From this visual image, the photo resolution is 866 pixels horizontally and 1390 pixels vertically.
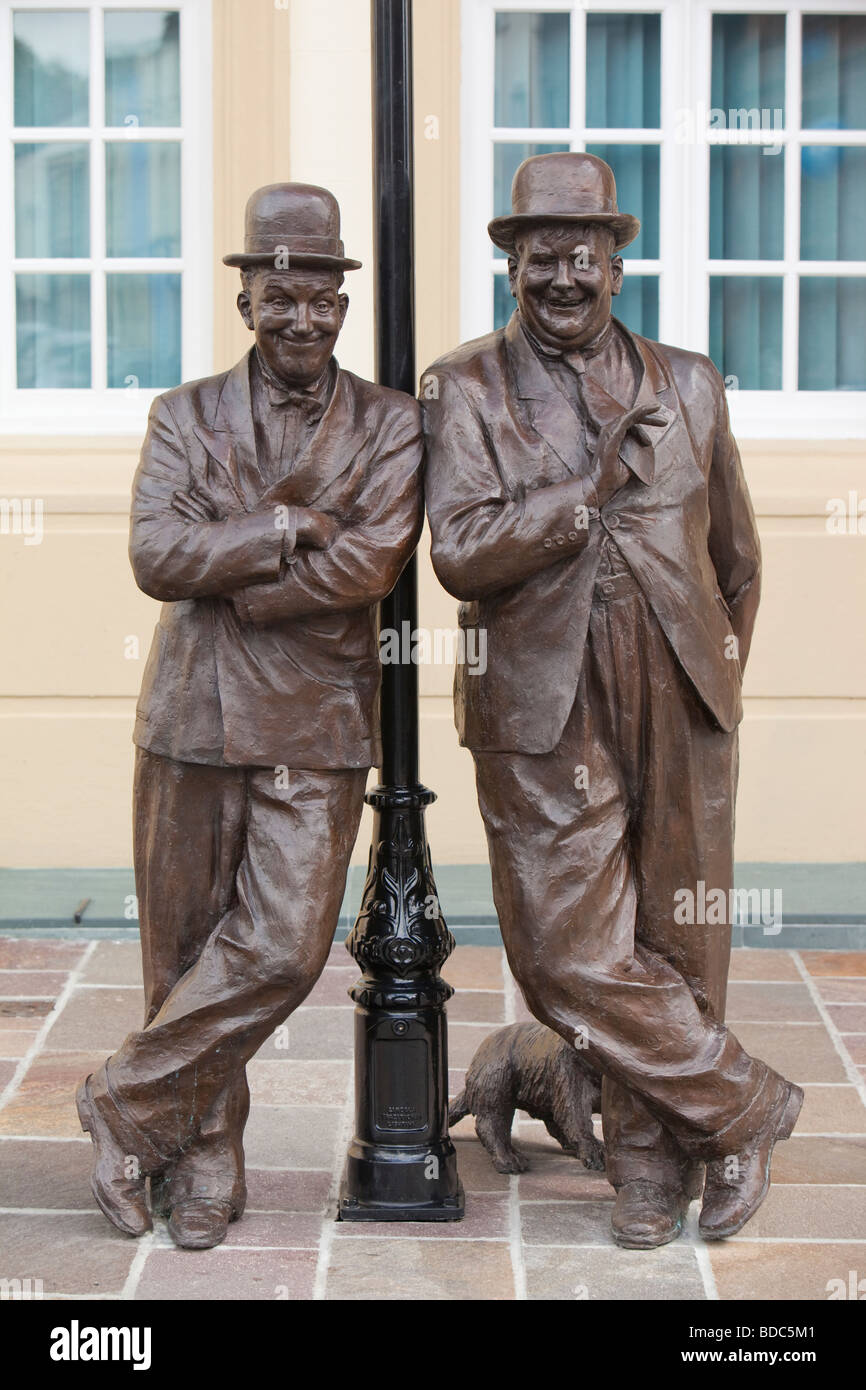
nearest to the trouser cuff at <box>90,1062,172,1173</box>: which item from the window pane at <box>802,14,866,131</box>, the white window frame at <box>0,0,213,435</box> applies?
the white window frame at <box>0,0,213,435</box>

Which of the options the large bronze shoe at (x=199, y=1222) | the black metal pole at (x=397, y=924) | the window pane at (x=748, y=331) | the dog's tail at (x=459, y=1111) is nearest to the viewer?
the large bronze shoe at (x=199, y=1222)

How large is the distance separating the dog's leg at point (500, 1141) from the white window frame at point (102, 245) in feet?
12.6

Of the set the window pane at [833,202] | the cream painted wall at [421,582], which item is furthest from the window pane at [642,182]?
the cream painted wall at [421,582]

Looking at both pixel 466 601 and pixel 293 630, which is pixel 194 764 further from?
pixel 466 601

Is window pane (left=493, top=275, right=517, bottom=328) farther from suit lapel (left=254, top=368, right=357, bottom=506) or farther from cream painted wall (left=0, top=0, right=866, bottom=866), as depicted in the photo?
suit lapel (left=254, top=368, right=357, bottom=506)

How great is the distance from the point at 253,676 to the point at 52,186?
14.4 ft

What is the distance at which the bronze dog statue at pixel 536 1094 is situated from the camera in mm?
5082

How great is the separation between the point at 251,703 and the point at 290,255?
1.00 metres

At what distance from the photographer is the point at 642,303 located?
8.20 metres

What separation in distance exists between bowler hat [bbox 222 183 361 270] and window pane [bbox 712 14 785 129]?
4169 mm

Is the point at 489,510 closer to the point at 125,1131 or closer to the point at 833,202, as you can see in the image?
the point at 125,1131

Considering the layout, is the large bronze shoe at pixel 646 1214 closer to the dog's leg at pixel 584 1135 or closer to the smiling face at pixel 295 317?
the dog's leg at pixel 584 1135

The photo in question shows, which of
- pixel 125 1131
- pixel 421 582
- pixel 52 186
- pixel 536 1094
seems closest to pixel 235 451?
pixel 125 1131

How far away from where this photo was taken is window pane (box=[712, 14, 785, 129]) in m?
8.13
